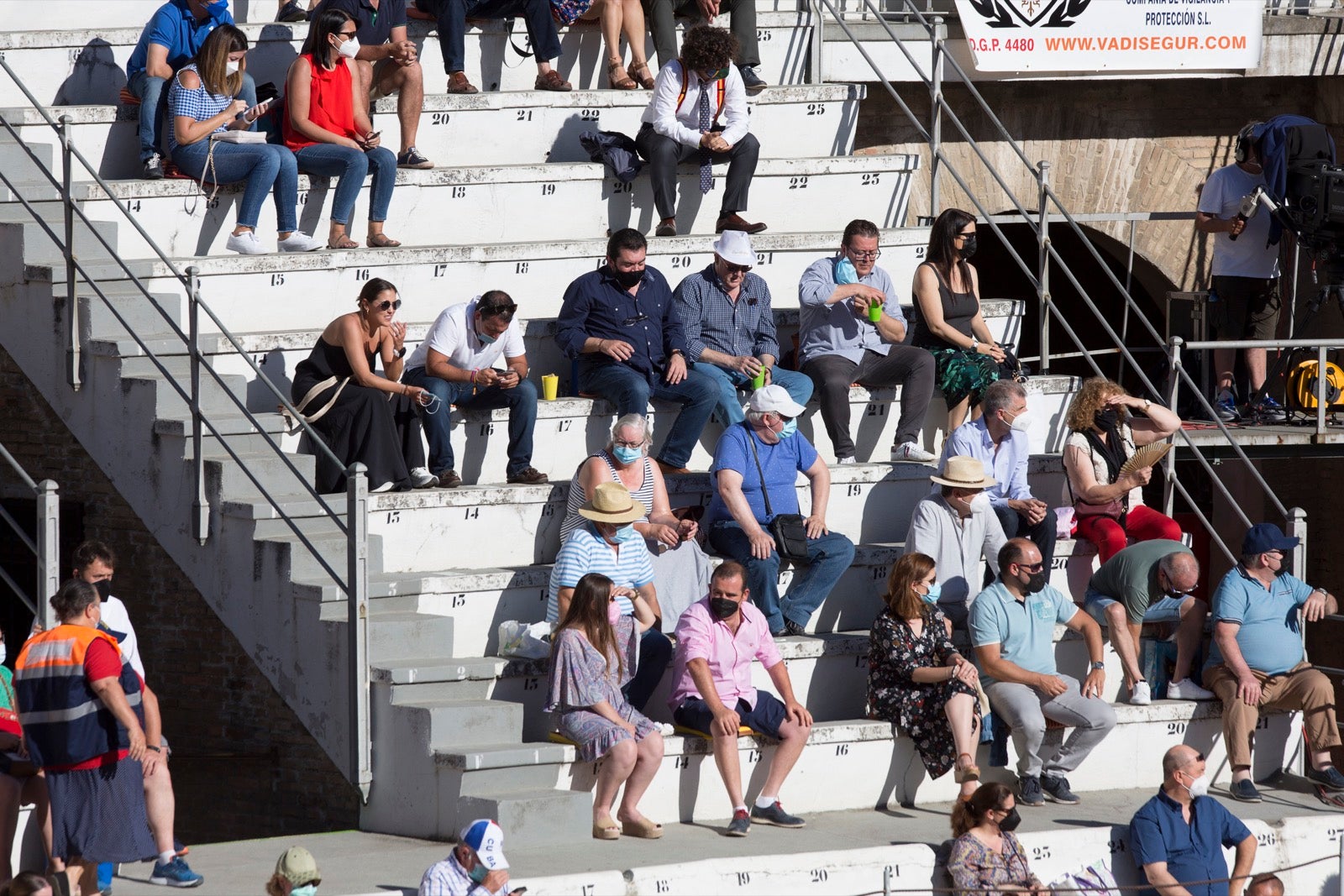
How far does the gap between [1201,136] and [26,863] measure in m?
11.1

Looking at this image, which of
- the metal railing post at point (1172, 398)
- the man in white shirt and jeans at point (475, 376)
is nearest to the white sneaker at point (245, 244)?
the man in white shirt and jeans at point (475, 376)

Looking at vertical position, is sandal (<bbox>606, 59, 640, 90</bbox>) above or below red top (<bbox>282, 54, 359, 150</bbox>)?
above

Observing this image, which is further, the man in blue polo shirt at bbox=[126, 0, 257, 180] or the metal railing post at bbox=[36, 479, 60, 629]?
the man in blue polo shirt at bbox=[126, 0, 257, 180]

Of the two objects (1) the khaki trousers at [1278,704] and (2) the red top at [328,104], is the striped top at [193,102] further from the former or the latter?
(1) the khaki trousers at [1278,704]

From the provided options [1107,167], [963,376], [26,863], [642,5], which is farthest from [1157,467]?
[26,863]

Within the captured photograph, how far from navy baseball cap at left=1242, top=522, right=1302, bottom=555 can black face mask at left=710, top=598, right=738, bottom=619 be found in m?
2.90

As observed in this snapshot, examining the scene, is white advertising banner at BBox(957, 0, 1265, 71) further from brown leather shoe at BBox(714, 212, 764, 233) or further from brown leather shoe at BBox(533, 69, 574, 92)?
brown leather shoe at BBox(533, 69, 574, 92)

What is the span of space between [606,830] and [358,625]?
145 cm

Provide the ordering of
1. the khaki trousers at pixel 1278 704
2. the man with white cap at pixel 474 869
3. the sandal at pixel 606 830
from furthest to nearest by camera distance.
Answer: the khaki trousers at pixel 1278 704 → the sandal at pixel 606 830 → the man with white cap at pixel 474 869

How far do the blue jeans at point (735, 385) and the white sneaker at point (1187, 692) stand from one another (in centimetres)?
252

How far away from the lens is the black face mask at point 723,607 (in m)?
10.1

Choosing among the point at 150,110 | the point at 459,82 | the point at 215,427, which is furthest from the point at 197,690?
the point at 459,82

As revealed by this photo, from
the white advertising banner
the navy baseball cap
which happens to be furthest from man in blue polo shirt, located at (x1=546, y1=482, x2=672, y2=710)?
the white advertising banner

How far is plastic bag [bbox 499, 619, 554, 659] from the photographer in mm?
10211
